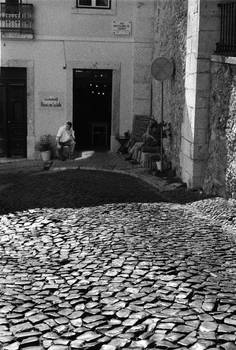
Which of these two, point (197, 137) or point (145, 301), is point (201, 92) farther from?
point (145, 301)

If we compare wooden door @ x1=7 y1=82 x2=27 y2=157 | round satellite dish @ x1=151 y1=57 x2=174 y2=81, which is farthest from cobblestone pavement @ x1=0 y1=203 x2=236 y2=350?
wooden door @ x1=7 y1=82 x2=27 y2=157

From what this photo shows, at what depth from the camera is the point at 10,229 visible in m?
8.64

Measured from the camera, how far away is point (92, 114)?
61.3 feet

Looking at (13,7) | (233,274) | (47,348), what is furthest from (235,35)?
(13,7)

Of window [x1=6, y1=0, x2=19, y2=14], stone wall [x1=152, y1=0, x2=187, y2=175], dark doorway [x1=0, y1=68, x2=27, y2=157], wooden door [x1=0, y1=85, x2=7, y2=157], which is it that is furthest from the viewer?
wooden door [x1=0, y1=85, x2=7, y2=157]

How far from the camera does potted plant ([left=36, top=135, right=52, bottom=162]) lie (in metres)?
17.1

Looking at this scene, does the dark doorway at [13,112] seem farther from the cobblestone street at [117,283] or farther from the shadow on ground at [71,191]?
the cobblestone street at [117,283]

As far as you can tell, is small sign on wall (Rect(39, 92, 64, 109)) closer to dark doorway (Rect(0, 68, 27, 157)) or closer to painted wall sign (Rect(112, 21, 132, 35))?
dark doorway (Rect(0, 68, 27, 157))

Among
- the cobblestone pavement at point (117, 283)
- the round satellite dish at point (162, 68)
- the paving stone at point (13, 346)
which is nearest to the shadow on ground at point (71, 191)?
the cobblestone pavement at point (117, 283)

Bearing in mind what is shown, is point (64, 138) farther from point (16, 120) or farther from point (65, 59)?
point (65, 59)

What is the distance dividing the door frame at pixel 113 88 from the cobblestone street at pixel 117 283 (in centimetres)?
884

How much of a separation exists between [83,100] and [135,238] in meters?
11.5

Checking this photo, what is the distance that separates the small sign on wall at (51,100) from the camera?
17.4 meters

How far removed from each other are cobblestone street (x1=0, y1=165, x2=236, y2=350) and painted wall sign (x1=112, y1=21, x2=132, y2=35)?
31.0 feet
